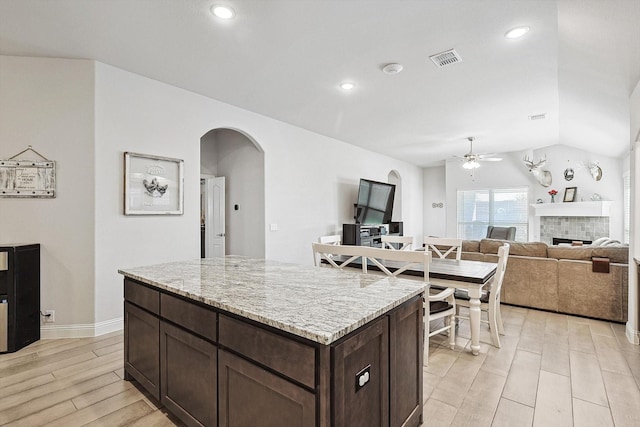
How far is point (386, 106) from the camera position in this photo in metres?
4.49

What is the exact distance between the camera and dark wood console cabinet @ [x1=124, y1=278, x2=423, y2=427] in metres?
1.17

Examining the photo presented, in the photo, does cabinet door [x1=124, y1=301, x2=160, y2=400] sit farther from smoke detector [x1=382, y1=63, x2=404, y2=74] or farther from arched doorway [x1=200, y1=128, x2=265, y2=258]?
smoke detector [x1=382, y1=63, x2=404, y2=74]

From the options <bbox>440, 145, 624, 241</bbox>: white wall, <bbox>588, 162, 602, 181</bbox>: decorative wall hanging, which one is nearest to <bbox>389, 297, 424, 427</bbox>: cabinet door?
<bbox>440, 145, 624, 241</bbox>: white wall

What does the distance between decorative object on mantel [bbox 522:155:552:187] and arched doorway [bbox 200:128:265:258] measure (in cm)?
630

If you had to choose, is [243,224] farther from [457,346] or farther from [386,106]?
[457,346]

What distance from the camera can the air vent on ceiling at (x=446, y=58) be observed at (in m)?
3.00

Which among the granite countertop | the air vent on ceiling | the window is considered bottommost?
the granite countertop

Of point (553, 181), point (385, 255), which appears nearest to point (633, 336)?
point (385, 255)

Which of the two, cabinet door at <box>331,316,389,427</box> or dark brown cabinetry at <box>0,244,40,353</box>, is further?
dark brown cabinetry at <box>0,244,40,353</box>

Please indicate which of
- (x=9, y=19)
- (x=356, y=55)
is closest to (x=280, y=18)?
(x=356, y=55)

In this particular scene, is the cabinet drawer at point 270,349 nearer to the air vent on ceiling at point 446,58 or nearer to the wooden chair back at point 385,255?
the wooden chair back at point 385,255

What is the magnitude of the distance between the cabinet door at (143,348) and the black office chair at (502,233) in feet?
25.3

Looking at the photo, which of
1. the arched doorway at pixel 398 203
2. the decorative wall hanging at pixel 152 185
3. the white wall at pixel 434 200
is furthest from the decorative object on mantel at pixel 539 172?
the decorative wall hanging at pixel 152 185

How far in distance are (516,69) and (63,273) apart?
508 centimetres
